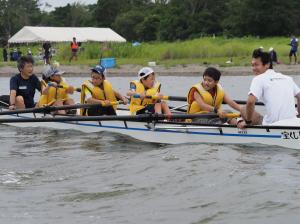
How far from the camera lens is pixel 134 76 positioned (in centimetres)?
3412

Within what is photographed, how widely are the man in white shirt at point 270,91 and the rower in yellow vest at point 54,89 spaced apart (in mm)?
4873

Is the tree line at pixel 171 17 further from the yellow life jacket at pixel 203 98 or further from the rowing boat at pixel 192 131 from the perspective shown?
the yellow life jacket at pixel 203 98

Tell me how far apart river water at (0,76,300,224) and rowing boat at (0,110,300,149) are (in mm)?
140

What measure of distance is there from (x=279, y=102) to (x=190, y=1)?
67812mm

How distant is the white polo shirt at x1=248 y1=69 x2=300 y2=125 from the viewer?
9.70 m

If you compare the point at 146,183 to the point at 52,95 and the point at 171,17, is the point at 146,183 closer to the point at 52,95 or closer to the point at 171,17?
the point at 52,95

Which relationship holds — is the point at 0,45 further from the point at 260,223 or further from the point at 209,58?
the point at 260,223

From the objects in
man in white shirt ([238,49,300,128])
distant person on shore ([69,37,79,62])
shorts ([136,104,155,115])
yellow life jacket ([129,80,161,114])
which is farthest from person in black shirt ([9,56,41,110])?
distant person on shore ([69,37,79,62])

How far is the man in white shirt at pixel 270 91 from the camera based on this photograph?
9.69 meters

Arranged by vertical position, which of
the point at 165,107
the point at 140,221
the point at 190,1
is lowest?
the point at 140,221

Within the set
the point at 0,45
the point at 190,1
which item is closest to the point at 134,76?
the point at 190,1

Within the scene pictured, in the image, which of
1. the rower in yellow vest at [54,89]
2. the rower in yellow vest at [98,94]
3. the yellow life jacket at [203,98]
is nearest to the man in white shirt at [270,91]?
the yellow life jacket at [203,98]

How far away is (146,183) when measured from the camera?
8344mm

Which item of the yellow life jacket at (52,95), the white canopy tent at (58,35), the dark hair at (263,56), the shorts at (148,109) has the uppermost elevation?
the white canopy tent at (58,35)
